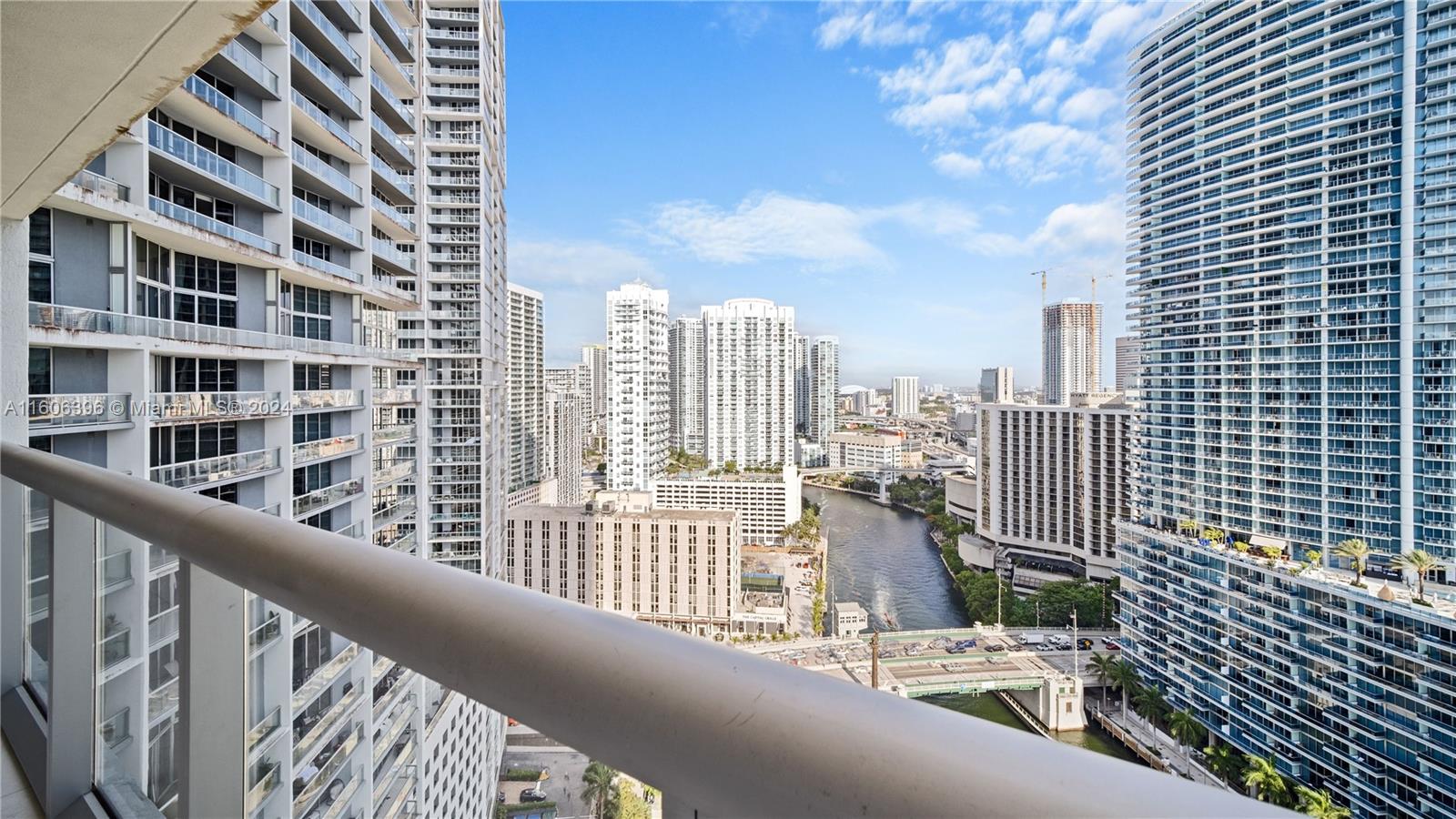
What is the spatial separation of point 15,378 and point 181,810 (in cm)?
155

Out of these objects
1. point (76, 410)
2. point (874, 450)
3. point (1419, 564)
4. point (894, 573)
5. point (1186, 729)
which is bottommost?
point (894, 573)

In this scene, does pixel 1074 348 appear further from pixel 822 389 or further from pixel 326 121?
pixel 326 121

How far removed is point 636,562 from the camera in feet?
62.6

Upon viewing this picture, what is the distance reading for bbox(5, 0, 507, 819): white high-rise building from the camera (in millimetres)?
666

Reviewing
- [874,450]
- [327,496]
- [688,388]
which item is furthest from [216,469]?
[874,450]

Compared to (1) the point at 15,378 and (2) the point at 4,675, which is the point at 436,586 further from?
(1) the point at 15,378

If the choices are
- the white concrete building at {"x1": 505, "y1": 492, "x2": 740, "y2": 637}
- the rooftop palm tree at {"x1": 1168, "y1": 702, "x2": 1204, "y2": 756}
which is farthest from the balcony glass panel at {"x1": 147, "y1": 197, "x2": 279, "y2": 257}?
the rooftop palm tree at {"x1": 1168, "y1": 702, "x2": 1204, "y2": 756}

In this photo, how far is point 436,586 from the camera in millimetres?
351

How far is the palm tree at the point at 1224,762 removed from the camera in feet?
36.4

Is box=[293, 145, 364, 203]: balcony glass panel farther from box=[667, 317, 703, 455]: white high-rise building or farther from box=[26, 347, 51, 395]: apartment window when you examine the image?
box=[667, 317, 703, 455]: white high-rise building

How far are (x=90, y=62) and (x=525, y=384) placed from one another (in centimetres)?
2795

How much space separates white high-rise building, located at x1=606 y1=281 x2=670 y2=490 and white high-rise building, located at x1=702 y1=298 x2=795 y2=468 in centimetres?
724

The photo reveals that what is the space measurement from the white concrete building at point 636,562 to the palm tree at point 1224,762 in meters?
11.2

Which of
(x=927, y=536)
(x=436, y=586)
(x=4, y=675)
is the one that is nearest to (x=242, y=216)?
(x=4, y=675)
